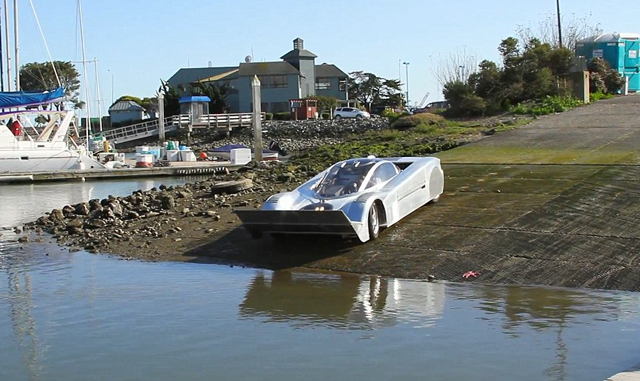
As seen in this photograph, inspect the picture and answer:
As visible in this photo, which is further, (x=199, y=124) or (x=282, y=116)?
(x=282, y=116)

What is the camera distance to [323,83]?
93812 mm

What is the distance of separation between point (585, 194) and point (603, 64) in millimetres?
27022

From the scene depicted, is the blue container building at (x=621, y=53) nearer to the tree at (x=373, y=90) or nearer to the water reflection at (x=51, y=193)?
the water reflection at (x=51, y=193)

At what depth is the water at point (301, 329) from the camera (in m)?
8.13

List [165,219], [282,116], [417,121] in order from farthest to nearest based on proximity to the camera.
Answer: [282,116] → [417,121] → [165,219]

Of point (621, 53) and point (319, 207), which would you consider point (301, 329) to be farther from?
point (621, 53)

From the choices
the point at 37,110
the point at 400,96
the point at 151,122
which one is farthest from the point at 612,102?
the point at 400,96

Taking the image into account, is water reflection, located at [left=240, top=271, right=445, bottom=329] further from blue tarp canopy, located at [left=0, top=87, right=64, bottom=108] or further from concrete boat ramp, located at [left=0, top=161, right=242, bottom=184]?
blue tarp canopy, located at [left=0, top=87, right=64, bottom=108]

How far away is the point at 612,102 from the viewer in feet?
105

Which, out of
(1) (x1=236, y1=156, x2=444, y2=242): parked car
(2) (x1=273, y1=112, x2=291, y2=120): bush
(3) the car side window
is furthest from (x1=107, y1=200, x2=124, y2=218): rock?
(2) (x1=273, y1=112, x2=291, y2=120): bush

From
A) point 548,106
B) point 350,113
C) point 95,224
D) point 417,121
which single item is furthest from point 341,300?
point 350,113

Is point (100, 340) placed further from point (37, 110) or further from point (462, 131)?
point (37, 110)

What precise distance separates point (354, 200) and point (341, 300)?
9.44 ft

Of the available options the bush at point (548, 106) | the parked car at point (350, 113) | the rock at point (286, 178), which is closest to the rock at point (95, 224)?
the rock at point (286, 178)
